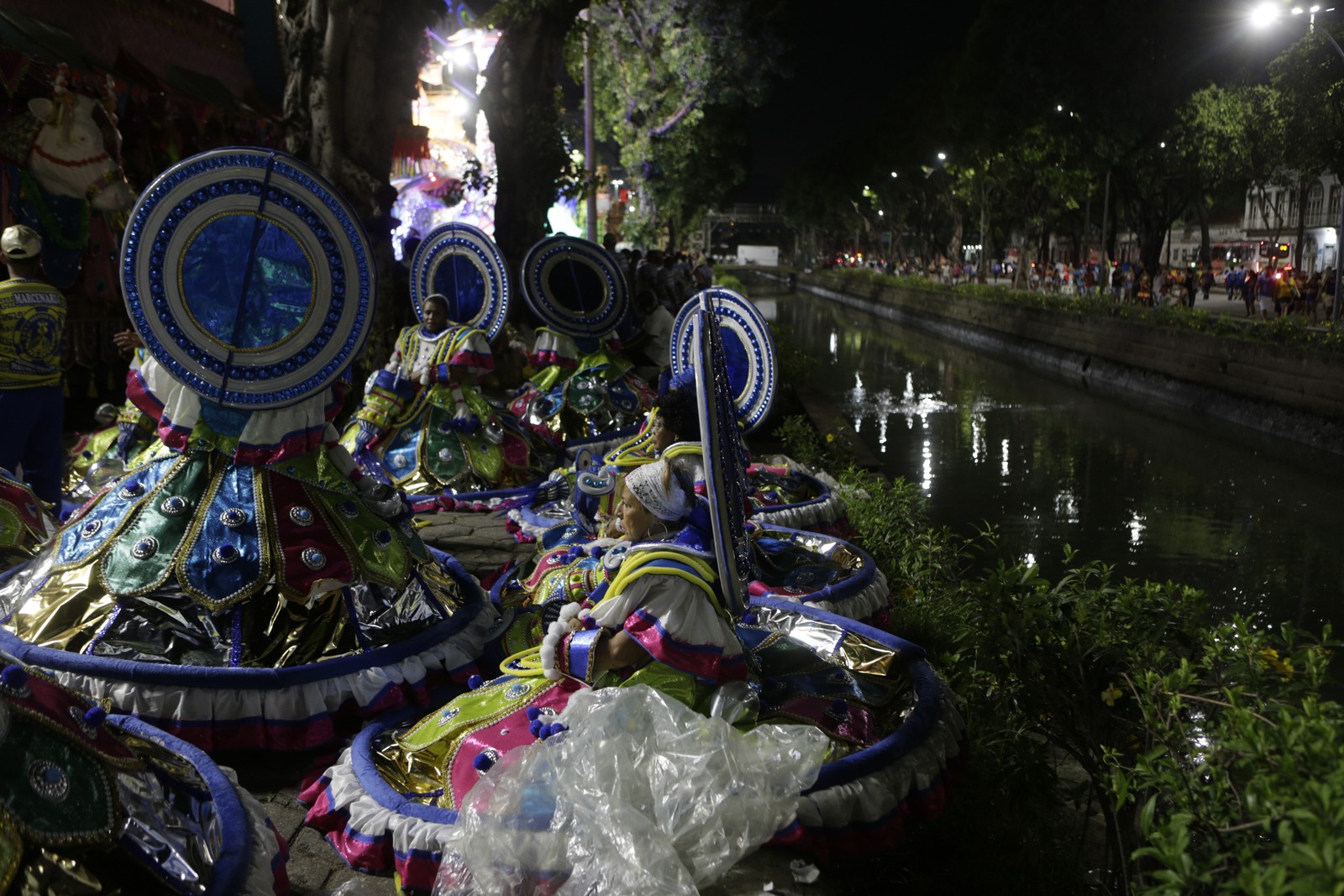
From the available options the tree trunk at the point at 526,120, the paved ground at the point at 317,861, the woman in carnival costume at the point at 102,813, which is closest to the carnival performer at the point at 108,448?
the paved ground at the point at 317,861

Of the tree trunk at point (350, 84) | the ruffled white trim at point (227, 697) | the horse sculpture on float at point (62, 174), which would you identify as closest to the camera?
the ruffled white trim at point (227, 697)

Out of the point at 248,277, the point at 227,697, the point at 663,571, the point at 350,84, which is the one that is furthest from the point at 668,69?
the point at 663,571

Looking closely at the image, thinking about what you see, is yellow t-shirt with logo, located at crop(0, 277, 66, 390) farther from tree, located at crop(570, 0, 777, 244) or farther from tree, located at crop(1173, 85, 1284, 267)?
tree, located at crop(570, 0, 777, 244)

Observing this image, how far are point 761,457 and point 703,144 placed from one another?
30.4 m

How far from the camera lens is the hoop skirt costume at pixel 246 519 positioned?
410 cm

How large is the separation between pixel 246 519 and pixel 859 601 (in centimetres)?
273

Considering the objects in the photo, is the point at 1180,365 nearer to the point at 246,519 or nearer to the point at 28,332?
the point at 246,519

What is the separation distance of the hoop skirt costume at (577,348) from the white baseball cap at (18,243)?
16.3 feet

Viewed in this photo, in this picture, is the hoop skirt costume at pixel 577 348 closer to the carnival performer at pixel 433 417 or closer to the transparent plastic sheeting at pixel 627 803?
the carnival performer at pixel 433 417

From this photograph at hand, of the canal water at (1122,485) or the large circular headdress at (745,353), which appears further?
the canal water at (1122,485)

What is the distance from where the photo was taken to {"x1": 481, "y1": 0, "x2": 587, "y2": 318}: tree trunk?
45.1 ft

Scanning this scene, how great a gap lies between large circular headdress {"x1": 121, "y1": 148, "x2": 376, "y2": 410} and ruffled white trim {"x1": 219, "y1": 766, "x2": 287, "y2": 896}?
2063 mm

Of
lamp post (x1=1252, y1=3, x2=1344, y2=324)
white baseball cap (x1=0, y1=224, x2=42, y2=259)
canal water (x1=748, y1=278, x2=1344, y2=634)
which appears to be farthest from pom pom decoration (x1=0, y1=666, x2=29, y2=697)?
lamp post (x1=1252, y1=3, x2=1344, y2=324)

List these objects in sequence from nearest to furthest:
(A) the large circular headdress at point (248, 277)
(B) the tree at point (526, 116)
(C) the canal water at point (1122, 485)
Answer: (A) the large circular headdress at point (248, 277) → (C) the canal water at point (1122, 485) → (B) the tree at point (526, 116)
